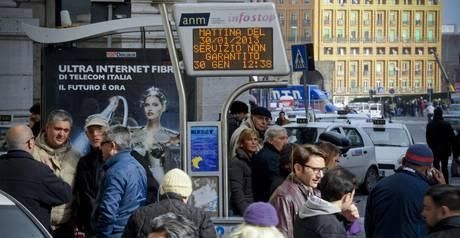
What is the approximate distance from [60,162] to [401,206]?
3169 millimetres

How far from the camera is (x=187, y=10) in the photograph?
9.85 m

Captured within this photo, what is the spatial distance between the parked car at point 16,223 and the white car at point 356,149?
16.8 metres

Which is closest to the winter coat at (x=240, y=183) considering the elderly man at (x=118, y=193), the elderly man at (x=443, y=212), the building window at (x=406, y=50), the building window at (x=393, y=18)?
the elderly man at (x=118, y=193)

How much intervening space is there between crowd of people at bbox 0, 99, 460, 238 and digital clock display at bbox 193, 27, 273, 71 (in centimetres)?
84

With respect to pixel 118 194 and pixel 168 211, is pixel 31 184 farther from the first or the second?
pixel 168 211

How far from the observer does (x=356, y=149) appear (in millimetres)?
23391

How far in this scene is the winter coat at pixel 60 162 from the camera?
9.15 meters

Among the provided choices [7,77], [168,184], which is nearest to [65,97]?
[168,184]

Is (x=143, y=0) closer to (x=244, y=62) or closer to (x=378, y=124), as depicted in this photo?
(x=378, y=124)

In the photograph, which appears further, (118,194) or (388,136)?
(388,136)

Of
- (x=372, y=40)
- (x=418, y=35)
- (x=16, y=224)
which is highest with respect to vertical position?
(x=418, y=35)

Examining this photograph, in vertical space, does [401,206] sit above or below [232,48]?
below

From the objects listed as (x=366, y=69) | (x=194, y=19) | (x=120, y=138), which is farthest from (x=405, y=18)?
(x=120, y=138)

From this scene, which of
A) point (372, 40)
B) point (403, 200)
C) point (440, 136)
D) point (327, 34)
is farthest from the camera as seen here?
point (372, 40)
